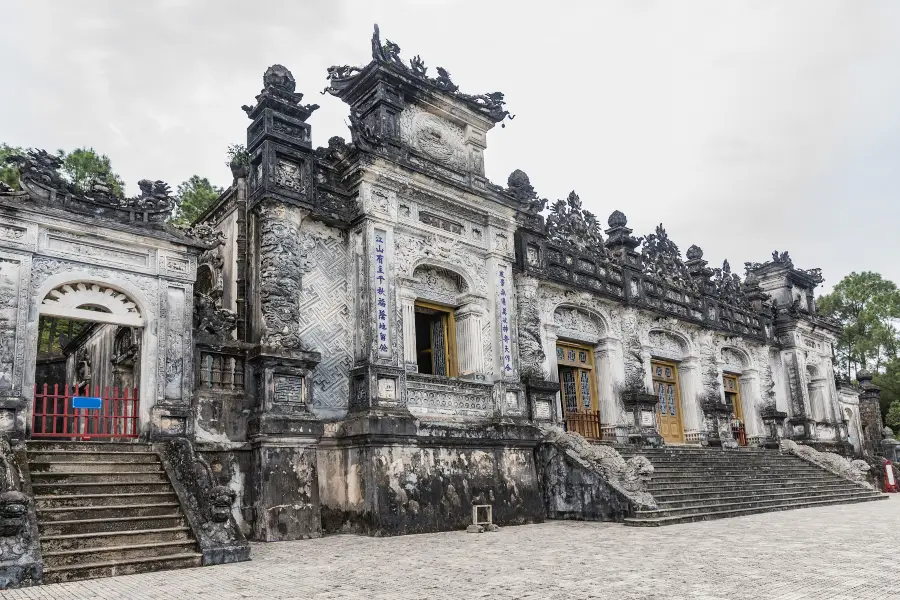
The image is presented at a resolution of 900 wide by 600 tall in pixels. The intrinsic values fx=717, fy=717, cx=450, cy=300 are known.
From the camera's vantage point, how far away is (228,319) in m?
10.7

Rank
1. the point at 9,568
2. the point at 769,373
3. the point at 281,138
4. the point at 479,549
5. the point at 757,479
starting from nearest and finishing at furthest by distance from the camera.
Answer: the point at 9,568, the point at 479,549, the point at 281,138, the point at 757,479, the point at 769,373

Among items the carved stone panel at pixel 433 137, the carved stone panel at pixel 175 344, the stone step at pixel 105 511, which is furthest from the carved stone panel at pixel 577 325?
the stone step at pixel 105 511

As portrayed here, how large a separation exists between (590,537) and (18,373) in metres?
7.57

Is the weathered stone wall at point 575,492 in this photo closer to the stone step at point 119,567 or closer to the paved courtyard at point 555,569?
the paved courtyard at point 555,569

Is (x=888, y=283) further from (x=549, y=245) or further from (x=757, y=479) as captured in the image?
(x=549, y=245)

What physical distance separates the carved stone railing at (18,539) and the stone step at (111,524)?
0.27 metres

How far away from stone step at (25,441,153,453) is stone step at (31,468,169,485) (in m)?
0.51

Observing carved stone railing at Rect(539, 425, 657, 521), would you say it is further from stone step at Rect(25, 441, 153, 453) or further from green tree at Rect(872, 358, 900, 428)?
green tree at Rect(872, 358, 900, 428)

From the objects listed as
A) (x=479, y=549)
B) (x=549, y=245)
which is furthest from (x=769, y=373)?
(x=479, y=549)

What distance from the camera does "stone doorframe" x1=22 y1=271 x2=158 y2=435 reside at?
30.1ft

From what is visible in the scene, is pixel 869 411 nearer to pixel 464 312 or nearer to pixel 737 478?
pixel 737 478

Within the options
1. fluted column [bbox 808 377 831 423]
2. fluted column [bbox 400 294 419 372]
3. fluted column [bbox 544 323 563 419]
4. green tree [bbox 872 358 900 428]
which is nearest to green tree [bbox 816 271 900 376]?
green tree [bbox 872 358 900 428]

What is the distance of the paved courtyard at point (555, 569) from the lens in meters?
5.81

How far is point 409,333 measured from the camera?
40.0 feet
